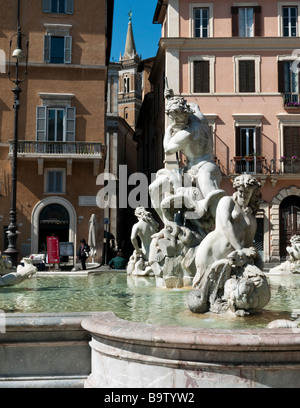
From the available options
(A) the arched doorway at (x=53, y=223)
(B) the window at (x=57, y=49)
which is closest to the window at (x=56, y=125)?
(B) the window at (x=57, y=49)

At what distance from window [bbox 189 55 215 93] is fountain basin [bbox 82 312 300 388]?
23.3 metres

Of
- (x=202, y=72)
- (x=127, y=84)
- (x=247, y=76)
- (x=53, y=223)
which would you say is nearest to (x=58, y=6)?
(x=202, y=72)

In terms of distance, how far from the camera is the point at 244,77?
82.6ft

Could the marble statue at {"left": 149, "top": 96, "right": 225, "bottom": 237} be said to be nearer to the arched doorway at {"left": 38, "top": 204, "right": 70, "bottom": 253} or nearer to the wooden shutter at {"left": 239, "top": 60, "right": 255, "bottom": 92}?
the arched doorway at {"left": 38, "top": 204, "right": 70, "bottom": 253}

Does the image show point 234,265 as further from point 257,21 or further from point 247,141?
point 257,21

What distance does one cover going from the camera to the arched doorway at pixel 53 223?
23164 mm

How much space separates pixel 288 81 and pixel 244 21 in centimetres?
391

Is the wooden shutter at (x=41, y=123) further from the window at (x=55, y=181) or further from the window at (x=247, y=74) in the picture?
the window at (x=247, y=74)

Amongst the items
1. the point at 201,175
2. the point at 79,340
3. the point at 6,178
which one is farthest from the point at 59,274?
the point at 6,178

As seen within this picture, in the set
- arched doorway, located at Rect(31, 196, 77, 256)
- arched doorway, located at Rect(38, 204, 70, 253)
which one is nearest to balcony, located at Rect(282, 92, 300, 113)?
arched doorway, located at Rect(31, 196, 77, 256)

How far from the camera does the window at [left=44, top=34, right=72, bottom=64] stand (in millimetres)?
24234

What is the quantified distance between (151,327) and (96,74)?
894 inches

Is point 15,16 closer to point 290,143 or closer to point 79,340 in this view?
point 290,143
